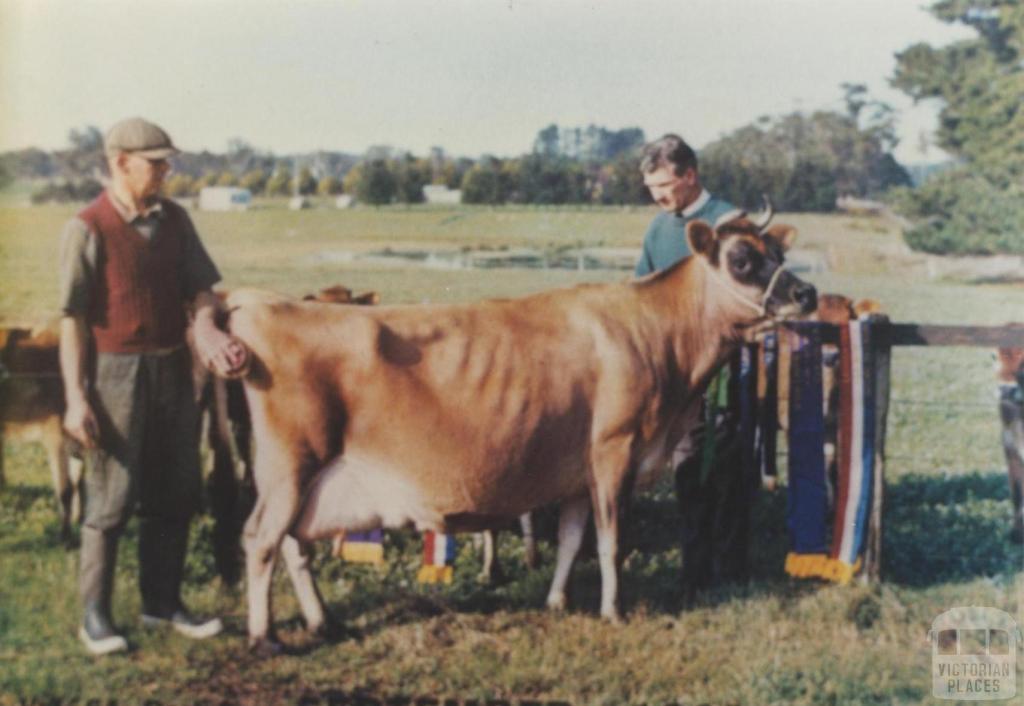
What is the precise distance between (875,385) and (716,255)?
1.30 metres

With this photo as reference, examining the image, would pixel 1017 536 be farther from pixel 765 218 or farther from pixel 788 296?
pixel 765 218

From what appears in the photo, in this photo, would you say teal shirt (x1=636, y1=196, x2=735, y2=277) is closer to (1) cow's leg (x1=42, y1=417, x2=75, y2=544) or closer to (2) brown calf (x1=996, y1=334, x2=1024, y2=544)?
(2) brown calf (x1=996, y1=334, x2=1024, y2=544)

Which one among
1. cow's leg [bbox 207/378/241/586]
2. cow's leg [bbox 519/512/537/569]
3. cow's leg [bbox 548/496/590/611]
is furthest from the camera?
cow's leg [bbox 519/512/537/569]

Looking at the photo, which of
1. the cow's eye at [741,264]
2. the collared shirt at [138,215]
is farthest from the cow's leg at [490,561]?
the collared shirt at [138,215]

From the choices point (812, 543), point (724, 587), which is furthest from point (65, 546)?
point (812, 543)

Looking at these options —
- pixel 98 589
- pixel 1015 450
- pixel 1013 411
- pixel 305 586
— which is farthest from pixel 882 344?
pixel 98 589

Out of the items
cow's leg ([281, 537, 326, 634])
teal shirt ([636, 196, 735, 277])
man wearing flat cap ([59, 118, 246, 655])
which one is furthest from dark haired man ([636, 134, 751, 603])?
man wearing flat cap ([59, 118, 246, 655])

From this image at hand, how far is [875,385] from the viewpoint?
21.8 feet

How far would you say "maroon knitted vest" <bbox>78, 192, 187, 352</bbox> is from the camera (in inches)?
226

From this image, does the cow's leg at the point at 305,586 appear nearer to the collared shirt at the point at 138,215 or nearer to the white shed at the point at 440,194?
the collared shirt at the point at 138,215

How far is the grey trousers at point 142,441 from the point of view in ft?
19.0

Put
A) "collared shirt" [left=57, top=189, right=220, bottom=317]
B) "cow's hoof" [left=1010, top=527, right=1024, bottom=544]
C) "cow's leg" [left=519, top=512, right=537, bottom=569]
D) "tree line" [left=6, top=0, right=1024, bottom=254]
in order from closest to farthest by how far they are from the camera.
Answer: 1. "collared shirt" [left=57, top=189, right=220, bottom=317]
2. "tree line" [left=6, top=0, right=1024, bottom=254]
3. "cow's leg" [left=519, top=512, right=537, bottom=569]
4. "cow's hoof" [left=1010, top=527, right=1024, bottom=544]

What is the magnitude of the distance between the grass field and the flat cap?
0.40 meters

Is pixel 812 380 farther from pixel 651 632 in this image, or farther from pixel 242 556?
pixel 242 556
